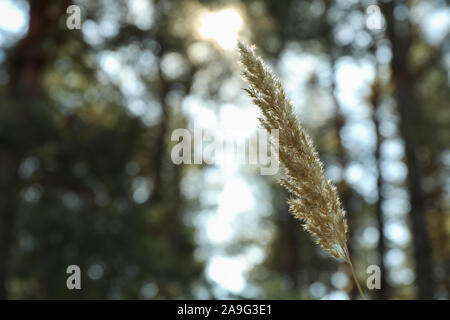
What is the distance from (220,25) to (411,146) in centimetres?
575

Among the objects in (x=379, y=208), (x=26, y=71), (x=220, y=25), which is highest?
(x=220, y=25)

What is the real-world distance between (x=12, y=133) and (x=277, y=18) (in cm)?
534

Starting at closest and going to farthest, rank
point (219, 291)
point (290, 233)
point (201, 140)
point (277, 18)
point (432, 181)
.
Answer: point (219, 291)
point (277, 18)
point (201, 140)
point (432, 181)
point (290, 233)

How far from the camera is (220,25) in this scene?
453 inches

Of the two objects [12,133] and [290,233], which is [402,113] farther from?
[290,233]

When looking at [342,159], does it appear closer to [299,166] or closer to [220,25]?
[220,25]

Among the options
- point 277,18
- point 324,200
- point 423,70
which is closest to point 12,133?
point 277,18

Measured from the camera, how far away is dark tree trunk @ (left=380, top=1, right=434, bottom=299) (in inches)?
259

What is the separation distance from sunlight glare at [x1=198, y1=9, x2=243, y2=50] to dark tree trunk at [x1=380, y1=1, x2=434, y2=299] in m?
2.98

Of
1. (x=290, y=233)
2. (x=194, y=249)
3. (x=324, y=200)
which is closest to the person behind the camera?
(x=324, y=200)

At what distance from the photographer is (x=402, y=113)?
25.0 ft

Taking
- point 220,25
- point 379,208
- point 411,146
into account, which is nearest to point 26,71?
point 220,25

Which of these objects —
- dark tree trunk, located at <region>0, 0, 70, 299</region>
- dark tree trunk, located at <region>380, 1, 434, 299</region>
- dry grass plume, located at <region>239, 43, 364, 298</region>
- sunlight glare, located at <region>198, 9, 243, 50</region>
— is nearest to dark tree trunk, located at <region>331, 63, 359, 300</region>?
sunlight glare, located at <region>198, 9, 243, 50</region>

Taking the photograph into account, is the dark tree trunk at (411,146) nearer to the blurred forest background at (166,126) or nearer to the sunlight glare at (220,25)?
the blurred forest background at (166,126)
